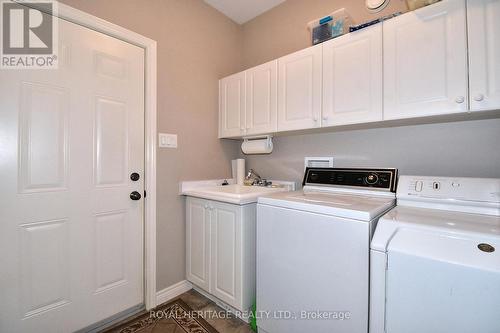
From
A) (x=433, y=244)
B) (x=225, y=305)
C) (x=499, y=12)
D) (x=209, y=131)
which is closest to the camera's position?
(x=433, y=244)

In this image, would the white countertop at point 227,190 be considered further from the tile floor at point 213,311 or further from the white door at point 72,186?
the tile floor at point 213,311

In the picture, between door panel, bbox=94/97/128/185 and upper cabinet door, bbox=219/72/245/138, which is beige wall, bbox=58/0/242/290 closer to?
upper cabinet door, bbox=219/72/245/138

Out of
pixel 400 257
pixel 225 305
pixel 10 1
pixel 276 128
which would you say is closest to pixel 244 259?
pixel 225 305

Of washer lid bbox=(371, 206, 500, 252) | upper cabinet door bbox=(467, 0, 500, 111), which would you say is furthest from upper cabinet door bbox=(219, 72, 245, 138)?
upper cabinet door bbox=(467, 0, 500, 111)

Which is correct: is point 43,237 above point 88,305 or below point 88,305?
above

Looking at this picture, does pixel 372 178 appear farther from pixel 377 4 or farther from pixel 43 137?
pixel 43 137

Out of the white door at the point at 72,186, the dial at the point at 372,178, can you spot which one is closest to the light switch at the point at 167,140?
the white door at the point at 72,186

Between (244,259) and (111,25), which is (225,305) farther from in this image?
(111,25)

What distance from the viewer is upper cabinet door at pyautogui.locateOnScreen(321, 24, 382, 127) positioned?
1354 millimetres

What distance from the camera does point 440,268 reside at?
802 millimetres

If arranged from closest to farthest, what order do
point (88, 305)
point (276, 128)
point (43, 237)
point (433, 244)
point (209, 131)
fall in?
point (433, 244) → point (43, 237) → point (88, 305) → point (276, 128) → point (209, 131)

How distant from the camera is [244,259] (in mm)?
1505

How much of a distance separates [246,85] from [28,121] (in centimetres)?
156

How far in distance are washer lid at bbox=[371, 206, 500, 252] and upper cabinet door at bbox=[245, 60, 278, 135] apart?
1.11 metres
